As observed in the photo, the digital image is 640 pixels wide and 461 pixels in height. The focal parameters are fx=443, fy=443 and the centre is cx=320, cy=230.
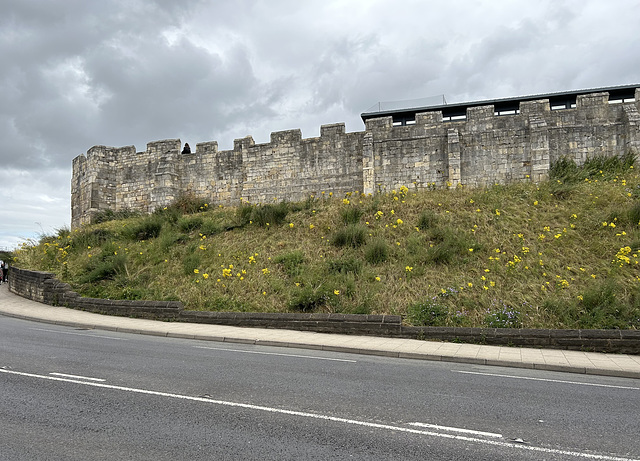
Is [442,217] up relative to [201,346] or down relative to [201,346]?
up

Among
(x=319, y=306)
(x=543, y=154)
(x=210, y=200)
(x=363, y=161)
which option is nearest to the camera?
(x=319, y=306)

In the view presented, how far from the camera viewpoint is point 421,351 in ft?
29.4

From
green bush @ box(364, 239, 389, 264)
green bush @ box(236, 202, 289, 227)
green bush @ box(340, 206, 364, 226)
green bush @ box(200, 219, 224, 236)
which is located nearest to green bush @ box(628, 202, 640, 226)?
green bush @ box(364, 239, 389, 264)

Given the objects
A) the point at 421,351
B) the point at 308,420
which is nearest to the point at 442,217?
the point at 421,351

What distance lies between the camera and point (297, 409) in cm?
511

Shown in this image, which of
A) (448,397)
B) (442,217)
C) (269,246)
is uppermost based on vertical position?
(442,217)

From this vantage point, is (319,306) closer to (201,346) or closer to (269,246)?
(201,346)

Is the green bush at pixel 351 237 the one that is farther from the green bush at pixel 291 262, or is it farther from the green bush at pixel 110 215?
the green bush at pixel 110 215

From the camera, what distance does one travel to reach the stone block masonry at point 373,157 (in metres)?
18.9

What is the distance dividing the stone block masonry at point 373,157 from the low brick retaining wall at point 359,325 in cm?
1020

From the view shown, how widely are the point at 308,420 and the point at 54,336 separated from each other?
816 cm

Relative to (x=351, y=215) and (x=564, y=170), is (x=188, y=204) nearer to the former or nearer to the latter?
(x=351, y=215)

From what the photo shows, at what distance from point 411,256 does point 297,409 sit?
355 inches

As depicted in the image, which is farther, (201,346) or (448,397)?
(201,346)
